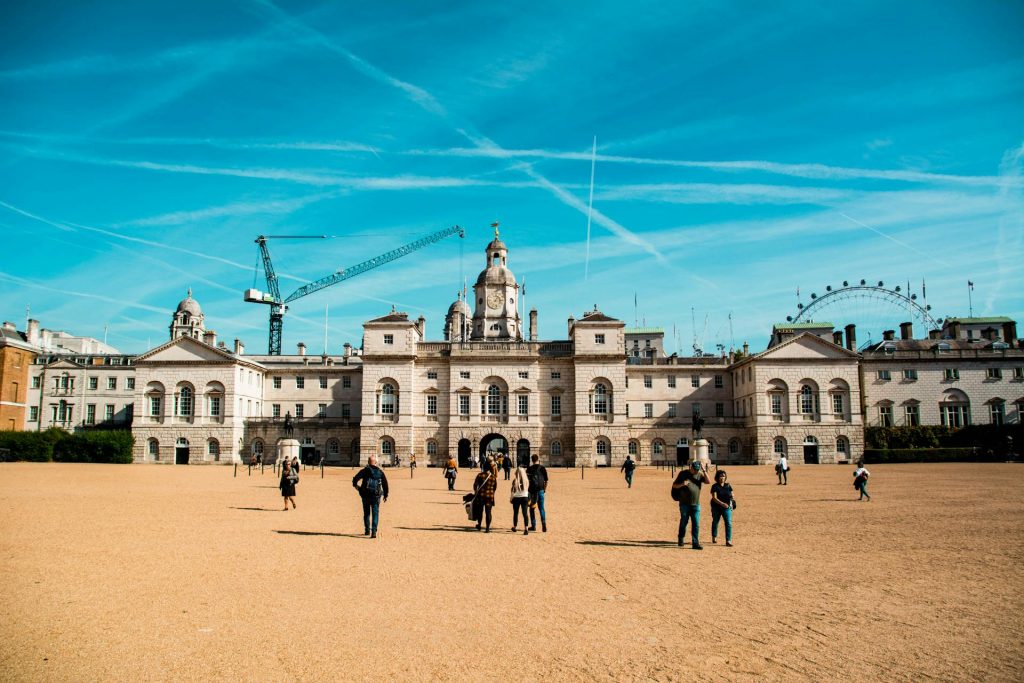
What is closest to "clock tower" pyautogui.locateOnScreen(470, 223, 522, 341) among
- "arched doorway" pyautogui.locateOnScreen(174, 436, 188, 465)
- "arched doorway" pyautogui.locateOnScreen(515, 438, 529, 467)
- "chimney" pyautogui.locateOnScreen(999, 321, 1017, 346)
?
"arched doorway" pyautogui.locateOnScreen(515, 438, 529, 467)

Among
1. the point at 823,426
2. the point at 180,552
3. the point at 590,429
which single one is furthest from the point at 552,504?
the point at 823,426

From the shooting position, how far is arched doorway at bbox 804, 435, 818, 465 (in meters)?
62.3

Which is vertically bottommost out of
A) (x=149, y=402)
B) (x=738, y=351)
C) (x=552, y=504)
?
(x=552, y=504)

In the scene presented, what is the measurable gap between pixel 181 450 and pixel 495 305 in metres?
35.0

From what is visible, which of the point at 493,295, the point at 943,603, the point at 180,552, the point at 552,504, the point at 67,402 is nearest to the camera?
the point at 943,603

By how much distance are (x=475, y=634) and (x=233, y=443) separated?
60093 mm

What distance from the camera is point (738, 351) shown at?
104 meters

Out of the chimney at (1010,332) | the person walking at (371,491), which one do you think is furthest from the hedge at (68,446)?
the chimney at (1010,332)

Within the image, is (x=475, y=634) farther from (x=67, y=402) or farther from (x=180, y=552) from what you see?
(x=67, y=402)

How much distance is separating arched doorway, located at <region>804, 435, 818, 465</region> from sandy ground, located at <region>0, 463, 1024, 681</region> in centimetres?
4306

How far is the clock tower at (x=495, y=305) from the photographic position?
78.6m

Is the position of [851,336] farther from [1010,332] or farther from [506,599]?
[506,599]

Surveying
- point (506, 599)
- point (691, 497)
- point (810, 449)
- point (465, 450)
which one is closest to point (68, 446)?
point (465, 450)

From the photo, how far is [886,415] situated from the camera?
215 feet
